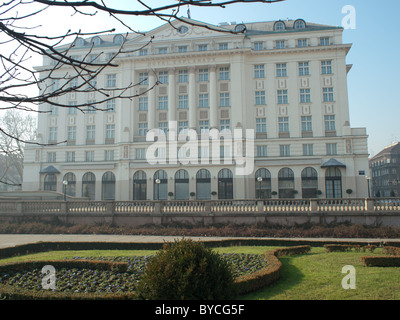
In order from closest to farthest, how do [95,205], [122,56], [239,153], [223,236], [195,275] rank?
[195,275], [223,236], [95,205], [239,153], [122,56]

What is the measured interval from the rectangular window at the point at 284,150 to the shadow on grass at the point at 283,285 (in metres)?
38.5

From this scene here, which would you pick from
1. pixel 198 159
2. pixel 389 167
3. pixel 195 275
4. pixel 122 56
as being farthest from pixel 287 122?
pixel 389 167

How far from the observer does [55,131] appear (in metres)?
55.6

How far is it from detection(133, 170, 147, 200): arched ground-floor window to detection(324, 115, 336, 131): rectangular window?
27733 mm

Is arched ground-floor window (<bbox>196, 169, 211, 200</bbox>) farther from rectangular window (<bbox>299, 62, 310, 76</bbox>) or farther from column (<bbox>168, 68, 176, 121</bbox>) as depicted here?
rectangular window (<bbox>299, 62, 310, 76</bbox>)

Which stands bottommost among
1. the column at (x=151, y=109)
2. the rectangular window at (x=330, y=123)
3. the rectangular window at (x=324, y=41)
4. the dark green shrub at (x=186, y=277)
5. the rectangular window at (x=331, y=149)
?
the dark green shrub at (x=186, y=277)

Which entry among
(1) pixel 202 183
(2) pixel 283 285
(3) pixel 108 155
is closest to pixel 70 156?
(3) pixel 108 155

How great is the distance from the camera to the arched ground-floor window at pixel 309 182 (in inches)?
1874

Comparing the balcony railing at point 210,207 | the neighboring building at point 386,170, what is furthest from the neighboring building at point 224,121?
the neighboring building at point 386,170

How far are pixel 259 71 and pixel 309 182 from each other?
1846 centimetres

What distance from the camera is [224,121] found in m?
51.5

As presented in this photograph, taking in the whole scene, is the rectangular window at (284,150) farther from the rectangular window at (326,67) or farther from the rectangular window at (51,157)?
the rectangular window at (51,157)

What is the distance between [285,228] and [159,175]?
31.5 m

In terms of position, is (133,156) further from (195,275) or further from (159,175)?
(195,275)
